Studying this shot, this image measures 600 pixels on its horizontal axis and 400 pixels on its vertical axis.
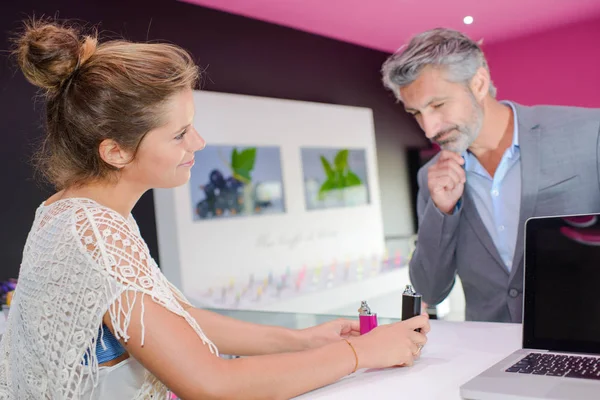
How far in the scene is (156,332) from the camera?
97cm

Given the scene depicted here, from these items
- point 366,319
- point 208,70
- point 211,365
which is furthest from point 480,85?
point 208,70

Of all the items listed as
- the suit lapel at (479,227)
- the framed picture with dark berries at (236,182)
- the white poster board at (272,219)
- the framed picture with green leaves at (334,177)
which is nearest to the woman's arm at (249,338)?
the suit lapel at (479,227)

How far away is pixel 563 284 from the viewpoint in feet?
3.51

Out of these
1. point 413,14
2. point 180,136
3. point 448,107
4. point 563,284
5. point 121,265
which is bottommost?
point 563,284

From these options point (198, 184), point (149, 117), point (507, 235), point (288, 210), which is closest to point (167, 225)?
point (198, 184)

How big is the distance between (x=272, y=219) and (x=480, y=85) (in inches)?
121

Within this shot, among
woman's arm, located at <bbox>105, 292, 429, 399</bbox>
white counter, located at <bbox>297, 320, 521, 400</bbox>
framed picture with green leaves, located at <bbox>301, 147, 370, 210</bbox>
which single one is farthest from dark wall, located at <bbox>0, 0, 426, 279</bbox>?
white counter, located at <bbox>297, 320, 521, 400</bbox>

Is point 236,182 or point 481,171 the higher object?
point 236,182

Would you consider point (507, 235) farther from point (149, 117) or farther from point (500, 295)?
point (149, 117)

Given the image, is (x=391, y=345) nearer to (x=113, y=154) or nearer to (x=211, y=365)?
(x=211, y=365)

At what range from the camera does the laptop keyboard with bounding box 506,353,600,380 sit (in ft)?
3.15

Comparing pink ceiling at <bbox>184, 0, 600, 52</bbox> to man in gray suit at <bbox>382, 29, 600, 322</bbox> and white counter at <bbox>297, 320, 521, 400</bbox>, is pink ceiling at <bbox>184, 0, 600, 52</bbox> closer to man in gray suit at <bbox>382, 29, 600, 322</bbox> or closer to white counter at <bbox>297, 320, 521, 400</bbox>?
man in gray suit at <bbox>382, 29, 600, 322</bbox>

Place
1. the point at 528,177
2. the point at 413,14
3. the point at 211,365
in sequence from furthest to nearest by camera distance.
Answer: the point at 413,14 < the point at 528,177 < the point at 211,365

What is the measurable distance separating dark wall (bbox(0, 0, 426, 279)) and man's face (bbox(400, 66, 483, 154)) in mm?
1423
